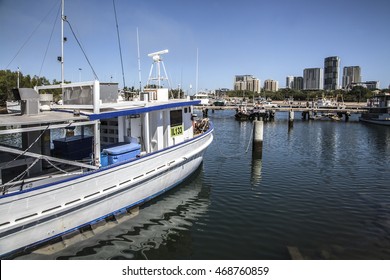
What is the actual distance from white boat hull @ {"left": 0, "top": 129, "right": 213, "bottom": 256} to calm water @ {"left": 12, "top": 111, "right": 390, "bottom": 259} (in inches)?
24.5

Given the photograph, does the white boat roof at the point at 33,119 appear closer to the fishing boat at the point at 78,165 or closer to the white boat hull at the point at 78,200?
the fishing boat at the point at 78,165

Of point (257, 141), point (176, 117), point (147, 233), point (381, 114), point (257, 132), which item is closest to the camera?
point (147, 233)

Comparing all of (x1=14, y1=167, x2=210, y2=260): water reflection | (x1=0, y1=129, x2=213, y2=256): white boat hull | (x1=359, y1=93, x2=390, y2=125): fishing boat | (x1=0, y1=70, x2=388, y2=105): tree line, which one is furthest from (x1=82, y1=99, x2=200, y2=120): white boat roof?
(x1=359, y1=93, x2=390, y2=125): fishing boat

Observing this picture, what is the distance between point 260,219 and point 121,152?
596 cm

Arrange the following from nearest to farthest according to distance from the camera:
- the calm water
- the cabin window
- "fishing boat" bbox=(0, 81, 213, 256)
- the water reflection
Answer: "fishing boat" bbox=(0, 81, 213, 256), the water reflection, the calm water, the cabin window

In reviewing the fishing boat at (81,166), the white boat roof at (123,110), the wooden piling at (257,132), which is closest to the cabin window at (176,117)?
the fishing boat at (81,166)

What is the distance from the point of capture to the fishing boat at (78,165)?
8250 mm

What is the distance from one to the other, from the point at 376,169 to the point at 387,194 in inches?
244

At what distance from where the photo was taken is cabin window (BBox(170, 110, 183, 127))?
606 inches

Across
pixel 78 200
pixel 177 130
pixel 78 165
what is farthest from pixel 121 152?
pixel 177 130

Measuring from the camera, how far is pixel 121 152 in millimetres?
11180

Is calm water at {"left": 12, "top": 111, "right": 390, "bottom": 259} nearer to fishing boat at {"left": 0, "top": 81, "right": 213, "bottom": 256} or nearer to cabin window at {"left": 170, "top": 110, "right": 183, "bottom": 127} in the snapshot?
fishing boat at {"left": 0, "top": 81, "right": 213, "bottom": 256}

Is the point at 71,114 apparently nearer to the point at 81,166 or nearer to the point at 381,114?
the point at 81,166

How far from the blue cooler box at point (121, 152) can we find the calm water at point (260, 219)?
7.81ft
